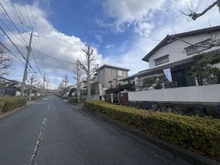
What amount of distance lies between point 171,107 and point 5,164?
864cm

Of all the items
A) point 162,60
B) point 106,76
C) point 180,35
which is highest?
point 180,35

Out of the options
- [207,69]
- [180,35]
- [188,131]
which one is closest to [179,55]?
[180,35]

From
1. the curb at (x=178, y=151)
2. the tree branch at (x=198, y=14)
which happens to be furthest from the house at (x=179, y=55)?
the curb at (x=178, y=151)

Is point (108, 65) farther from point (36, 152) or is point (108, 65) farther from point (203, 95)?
point (36, 152)

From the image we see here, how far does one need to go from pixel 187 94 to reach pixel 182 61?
527 cm

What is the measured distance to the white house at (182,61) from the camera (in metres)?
6.74

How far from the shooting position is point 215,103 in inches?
259

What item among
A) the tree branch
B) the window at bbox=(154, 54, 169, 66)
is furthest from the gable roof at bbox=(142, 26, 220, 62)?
the tree branch

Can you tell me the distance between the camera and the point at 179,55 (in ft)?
47.0

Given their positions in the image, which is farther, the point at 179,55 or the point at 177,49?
the point at 177,49

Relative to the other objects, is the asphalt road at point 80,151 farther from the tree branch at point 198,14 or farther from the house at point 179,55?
the house at point 179,55

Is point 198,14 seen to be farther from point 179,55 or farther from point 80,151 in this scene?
point 179,55

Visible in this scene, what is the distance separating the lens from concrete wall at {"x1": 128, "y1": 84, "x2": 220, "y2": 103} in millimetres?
6710

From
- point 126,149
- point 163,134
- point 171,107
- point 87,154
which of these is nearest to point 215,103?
point 171,107
